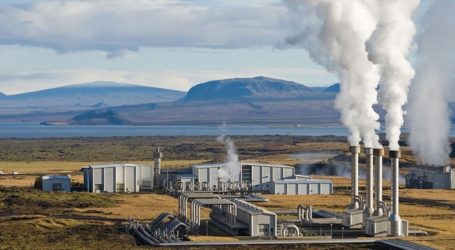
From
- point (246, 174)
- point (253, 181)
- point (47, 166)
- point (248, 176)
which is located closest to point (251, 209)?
point (253, 181)

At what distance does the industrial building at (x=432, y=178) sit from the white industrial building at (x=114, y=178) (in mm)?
27730

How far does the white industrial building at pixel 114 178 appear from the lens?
93688mm

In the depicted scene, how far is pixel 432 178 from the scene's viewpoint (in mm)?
102688

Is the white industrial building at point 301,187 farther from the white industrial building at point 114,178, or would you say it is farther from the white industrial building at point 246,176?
the white industrial building at point 114,178

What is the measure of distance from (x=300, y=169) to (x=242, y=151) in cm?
5749

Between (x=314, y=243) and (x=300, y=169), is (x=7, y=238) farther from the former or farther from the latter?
(x=300, y=169)

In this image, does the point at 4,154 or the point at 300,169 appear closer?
the point at 300,169

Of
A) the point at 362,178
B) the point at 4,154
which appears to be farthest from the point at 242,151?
the point at 362,178

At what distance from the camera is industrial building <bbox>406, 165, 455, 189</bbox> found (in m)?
102

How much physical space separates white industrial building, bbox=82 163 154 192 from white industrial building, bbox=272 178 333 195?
13.1m

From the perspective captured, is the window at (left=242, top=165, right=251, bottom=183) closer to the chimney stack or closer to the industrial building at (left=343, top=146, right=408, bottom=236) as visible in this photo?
the chimney stack

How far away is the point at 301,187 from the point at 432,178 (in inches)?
667

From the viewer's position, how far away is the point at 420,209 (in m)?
77.9

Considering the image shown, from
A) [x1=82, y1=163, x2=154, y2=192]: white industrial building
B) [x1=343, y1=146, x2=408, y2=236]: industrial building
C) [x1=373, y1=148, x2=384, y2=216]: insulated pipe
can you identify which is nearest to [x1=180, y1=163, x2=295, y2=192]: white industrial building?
[x1=82, y1=163, x2=154, y2=192]: white industrial building
